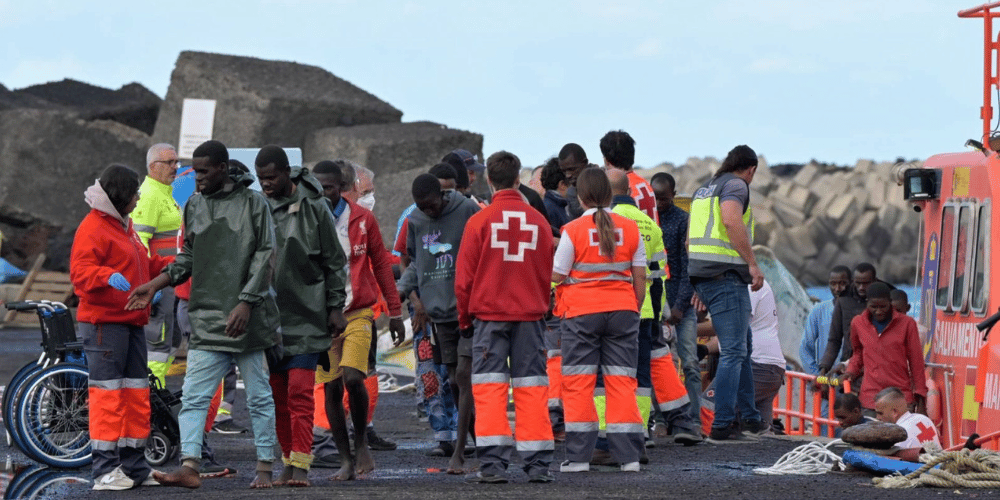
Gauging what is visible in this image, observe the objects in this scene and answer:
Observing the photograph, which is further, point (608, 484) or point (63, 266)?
point (63, 266)

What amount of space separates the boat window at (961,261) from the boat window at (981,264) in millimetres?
112

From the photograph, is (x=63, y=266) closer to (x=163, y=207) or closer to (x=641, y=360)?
(x=163, y=207)

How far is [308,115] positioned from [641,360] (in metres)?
14.4

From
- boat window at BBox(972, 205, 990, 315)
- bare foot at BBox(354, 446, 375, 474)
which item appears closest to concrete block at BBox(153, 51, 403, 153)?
boat window at BBox(972, 205, 990, 315)

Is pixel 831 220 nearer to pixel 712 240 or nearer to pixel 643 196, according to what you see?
pixel 712 240

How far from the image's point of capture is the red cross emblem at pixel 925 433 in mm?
10359

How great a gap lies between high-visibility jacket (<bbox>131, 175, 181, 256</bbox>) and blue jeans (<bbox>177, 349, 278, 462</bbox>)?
10.4 feet

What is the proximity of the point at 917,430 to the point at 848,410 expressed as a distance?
3.43 meters

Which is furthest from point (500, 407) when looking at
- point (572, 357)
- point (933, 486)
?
point (933, 486)

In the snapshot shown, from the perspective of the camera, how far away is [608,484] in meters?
8.91

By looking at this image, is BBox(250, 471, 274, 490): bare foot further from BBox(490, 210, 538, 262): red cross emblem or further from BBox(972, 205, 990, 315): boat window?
BBox(972, 205, 990, 315): boat window

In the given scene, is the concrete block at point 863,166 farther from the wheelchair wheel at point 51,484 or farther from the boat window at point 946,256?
the wheelchair wheel at point 51,484

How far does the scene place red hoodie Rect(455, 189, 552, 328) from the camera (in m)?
9.19

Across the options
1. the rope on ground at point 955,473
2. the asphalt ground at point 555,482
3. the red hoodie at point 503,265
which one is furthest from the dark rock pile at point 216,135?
the rope on ground at point 955,473
